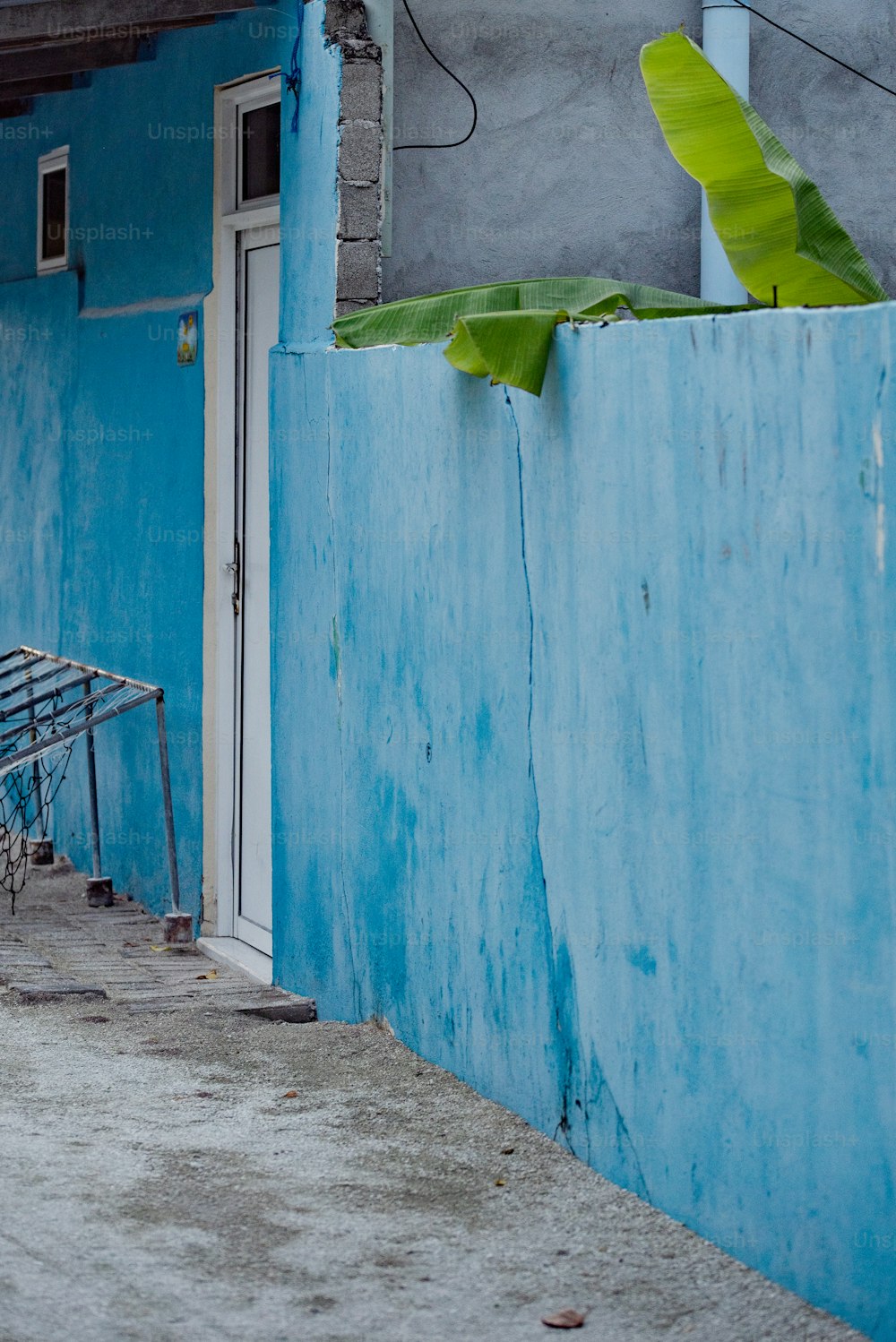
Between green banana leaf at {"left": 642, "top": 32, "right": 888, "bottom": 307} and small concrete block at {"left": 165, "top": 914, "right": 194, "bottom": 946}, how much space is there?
3.99 meters

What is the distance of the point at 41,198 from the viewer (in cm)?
1027

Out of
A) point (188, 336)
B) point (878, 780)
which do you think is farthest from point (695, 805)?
point (188, 336)

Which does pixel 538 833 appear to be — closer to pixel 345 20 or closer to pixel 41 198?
pixel 345 20

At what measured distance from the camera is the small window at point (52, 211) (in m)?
9.96

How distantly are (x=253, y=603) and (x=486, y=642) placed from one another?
250 cm

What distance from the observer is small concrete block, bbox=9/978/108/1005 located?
6.77 m

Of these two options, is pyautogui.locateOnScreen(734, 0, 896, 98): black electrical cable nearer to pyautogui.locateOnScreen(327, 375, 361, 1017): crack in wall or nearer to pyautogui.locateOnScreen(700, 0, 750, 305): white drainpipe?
pyautogui.locateOnScreen(700, 0, 750, 305): white drainpipe

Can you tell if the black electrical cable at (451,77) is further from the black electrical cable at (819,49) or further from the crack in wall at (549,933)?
the crack in wall at (549,933)

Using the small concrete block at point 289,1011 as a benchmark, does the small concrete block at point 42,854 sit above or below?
above

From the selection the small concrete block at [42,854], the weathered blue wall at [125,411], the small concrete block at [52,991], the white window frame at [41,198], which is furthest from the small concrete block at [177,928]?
the white window frame at [41,198]

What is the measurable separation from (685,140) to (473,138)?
2.89 metres

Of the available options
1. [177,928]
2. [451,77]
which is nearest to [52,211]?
[451,77]

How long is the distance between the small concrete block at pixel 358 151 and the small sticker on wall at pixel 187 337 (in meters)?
1.59

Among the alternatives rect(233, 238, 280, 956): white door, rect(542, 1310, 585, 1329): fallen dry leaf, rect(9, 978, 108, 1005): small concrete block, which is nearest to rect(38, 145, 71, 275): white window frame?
Answer: rect(233, 238, 280, 956): white door
